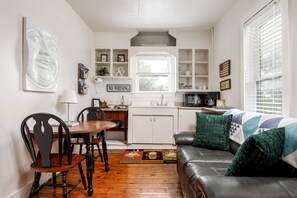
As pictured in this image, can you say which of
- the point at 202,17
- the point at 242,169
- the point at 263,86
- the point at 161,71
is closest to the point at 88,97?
the point at 161,71

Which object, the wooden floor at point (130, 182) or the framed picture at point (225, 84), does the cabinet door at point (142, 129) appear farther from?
the framed picture at point (225, 84)

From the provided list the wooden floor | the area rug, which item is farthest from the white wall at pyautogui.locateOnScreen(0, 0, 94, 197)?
the area rug

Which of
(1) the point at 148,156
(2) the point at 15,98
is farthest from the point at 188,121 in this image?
(2) the point at 15,98

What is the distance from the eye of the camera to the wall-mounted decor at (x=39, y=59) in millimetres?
2018

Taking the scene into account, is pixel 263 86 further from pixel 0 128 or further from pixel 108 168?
pixel 0 128

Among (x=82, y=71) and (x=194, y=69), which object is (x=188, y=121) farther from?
(x=82, y=71)

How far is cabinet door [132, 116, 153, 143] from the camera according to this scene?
3943 millimetres

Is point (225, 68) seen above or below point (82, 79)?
above

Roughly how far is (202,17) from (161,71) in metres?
1.51

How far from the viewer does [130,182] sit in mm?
2389

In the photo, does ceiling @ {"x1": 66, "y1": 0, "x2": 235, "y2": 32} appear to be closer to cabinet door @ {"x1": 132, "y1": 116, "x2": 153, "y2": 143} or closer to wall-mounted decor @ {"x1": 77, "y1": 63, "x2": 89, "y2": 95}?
wall-mounted decor @ {"x1": 77, "y1": 63, "x2": 89, "y2": 95}

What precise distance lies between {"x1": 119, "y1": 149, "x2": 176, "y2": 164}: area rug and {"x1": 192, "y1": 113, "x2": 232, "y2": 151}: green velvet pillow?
100cm

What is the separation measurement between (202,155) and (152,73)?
9.48 ft

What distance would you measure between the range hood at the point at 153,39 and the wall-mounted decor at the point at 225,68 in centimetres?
143
